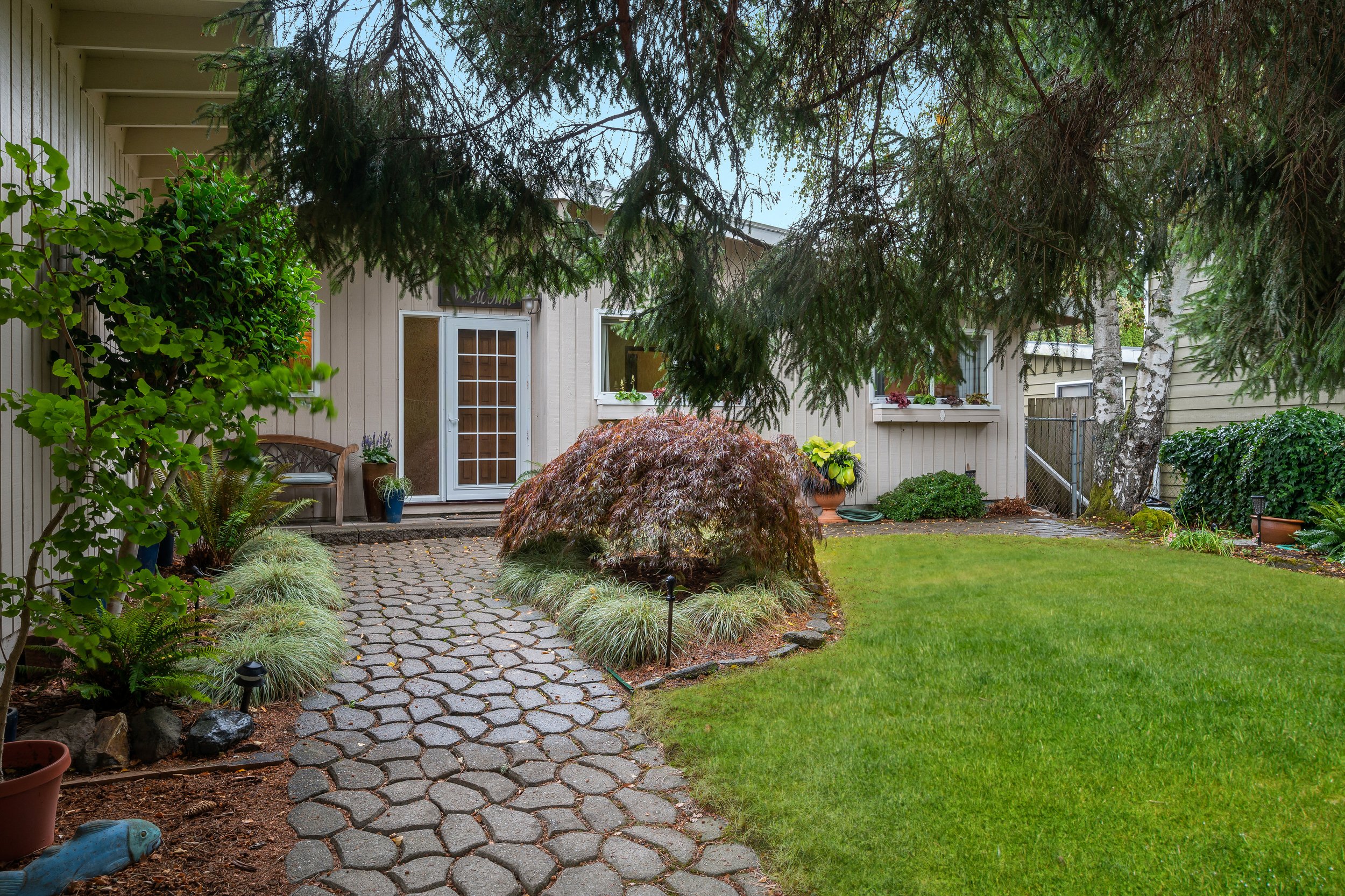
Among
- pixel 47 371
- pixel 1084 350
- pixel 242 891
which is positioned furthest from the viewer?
pixel 1084 350

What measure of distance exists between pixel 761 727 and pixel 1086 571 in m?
4.20

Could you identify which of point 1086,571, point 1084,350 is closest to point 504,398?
point 1086,571

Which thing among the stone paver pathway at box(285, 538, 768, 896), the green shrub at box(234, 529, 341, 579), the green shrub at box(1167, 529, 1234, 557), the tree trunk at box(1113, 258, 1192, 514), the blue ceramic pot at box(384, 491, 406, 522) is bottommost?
the stone paver pathway at box(285, 538, 768, 896)

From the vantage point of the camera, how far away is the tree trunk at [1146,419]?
31.2 feet

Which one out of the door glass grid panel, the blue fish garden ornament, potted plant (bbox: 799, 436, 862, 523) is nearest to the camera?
the blue fish garden ornament

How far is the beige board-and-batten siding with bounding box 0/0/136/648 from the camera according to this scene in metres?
3.46

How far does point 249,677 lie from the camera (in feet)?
10.9

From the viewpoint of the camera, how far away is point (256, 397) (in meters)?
1.98

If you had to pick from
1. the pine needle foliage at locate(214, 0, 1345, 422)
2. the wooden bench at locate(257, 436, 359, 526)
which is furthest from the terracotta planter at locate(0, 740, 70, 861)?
the wooden bench at locate(257, 436, 359, 526)

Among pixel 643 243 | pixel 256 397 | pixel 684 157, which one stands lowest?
pixel 256 397

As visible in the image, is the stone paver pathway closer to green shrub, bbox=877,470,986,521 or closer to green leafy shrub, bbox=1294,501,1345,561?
green shrub, bbox=877,470,986,521

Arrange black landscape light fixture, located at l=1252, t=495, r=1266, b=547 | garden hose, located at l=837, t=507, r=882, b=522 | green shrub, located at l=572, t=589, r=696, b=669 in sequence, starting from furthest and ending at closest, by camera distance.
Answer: garden hose, located at l=837, t=507, r=882, b=522, black landscape light fixture, located at l=1252, t=495, r=1266, b=547, green shrub, located at l=572, t=589, r=696, b=669

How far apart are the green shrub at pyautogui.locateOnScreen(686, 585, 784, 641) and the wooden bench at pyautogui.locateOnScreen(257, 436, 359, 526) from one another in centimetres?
469

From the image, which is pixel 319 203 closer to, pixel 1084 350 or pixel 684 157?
pixel 684 157
